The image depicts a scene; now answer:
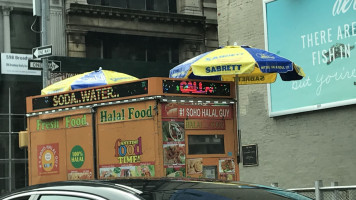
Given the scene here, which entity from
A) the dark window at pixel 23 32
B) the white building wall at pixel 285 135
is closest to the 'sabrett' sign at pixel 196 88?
the white building wall at pixel 285 135

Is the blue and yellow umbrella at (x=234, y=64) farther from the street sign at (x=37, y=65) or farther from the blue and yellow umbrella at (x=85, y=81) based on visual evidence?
the street sign at (x=37, y=65)

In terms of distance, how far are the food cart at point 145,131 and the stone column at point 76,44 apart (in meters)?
17.7

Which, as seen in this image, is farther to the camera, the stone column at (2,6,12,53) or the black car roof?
the stone column at (2,6,12,53)

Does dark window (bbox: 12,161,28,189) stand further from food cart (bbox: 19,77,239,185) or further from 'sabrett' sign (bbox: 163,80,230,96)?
'sabrett' sign (bbox: 163,80,230,96)

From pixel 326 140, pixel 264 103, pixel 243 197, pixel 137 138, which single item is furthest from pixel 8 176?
pixel 243 197

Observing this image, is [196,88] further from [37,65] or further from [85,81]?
[37,65]

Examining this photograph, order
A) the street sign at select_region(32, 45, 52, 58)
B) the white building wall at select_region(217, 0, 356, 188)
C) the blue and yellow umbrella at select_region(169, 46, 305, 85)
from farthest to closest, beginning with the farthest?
the street sign at select_region(32, 45, 52, 58)
the white building wall at select_region(217, 0, 356, 188)
the blue and yellow umbrella at select_region(169, 46, 305, 85)

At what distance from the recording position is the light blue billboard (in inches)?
592

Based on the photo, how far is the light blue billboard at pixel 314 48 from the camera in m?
15.0

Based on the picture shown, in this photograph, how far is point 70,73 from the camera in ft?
88.7

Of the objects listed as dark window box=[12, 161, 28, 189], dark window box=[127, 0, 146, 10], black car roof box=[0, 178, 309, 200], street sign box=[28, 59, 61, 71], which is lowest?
dark window box=[12, 161, 28, 189]

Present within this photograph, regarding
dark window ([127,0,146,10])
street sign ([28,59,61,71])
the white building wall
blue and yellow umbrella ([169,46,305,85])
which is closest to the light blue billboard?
the white building wall

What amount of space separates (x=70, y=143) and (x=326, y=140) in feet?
23.6

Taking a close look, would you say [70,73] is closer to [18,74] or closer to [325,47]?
[18,74]
